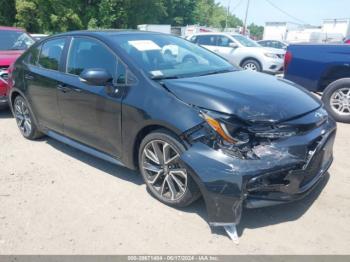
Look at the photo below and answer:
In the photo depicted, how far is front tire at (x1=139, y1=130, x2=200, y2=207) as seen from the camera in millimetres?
3143

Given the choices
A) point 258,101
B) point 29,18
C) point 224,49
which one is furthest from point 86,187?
point 29,18

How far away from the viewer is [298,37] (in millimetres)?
33906

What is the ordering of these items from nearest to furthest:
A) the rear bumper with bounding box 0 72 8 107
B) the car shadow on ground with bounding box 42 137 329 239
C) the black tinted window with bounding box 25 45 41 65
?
the car shadow on ground with bounding box 42 137 329 239 < the black tinted window with bounding box 25 45 41 65 < the rear bumper with bounding box 0 72 8 107

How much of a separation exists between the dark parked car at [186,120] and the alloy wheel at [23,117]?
2.77ft

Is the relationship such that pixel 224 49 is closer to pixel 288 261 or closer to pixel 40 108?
pixel 40 108

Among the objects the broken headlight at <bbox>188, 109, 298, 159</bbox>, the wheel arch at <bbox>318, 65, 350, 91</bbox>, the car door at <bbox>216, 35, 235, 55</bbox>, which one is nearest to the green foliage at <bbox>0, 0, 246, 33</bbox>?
the car door at <bbox>216, 35, 235, 55</bbox>

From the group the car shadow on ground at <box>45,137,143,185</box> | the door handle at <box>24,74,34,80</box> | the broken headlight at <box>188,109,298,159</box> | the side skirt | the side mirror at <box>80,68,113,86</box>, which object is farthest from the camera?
the door handle at <box>24,74,34,80</box>

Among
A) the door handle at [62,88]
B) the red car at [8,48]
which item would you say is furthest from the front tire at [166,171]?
the red car at [8,48]

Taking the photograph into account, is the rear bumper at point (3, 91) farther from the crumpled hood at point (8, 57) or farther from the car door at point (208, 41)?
the car door at point (208, 41)

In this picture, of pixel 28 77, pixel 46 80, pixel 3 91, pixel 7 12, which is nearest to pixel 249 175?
pixel 46 80

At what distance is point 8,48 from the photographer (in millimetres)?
7711

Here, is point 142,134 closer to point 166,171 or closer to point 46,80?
point 166,171

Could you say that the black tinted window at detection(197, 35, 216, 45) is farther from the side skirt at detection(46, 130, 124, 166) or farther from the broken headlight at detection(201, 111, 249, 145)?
the broken headlight at detection(201, 111, 249, 145)

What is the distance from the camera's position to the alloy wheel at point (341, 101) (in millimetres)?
6070
